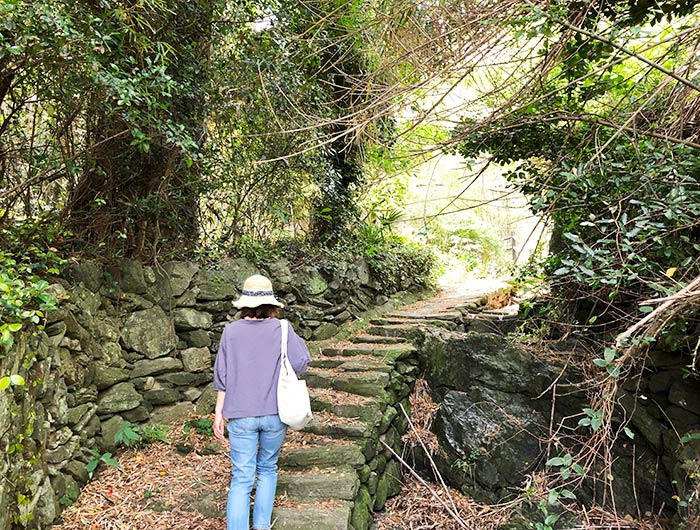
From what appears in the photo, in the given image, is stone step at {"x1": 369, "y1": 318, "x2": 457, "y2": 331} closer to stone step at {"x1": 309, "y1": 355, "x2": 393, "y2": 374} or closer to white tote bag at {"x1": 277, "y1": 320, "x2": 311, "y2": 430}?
stone step at {"x1": 309, "y1": 355, "x2": 393, "y2": 374}

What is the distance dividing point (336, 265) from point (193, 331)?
2.46 meters

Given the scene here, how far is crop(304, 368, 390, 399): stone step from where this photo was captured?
4512mm

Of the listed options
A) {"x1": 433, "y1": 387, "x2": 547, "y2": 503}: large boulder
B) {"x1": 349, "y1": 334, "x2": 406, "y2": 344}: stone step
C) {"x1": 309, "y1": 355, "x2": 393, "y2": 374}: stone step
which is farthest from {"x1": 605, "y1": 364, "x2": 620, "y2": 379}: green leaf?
{"x1": 349, "y1": 334, "x2": 406, "y2": 344}: stone step

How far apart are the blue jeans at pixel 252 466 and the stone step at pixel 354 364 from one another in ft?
7.03

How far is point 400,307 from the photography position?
7922 mm

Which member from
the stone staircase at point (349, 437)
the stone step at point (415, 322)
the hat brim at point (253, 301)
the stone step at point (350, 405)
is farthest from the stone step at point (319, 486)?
the stone step at point (415, 322)

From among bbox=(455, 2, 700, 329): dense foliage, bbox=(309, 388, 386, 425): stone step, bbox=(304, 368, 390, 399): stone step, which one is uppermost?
bbox=(455, 2, 700, 329): dense foliage

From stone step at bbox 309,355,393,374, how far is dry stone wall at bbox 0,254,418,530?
60 cm

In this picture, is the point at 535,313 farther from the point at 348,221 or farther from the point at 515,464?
the point at 348,221

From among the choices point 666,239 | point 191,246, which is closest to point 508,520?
point 666,239

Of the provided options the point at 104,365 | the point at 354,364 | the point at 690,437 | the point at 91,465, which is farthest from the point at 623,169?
the point at 91,465

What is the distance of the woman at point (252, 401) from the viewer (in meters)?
2.68

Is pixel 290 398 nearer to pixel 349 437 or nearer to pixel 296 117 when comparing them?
pixel 349 437

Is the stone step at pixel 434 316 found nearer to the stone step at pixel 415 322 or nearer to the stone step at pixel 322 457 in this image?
the stone step at pixel 415 322
